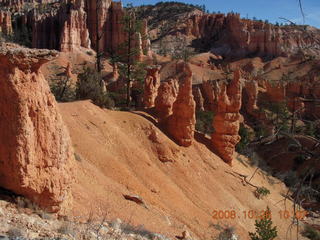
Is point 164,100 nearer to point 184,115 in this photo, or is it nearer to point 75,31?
point 184,115

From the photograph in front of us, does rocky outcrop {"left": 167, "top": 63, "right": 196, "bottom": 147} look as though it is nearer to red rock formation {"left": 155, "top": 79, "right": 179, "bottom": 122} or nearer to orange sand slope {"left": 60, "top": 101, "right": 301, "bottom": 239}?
orange sand slope {"left": 60, "top": 101, "right": 301, "bottom": 239}

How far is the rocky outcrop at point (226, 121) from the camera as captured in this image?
20.2 metres

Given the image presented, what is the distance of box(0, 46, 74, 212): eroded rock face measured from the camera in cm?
704

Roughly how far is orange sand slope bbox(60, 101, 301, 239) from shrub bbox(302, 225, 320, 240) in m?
1.00

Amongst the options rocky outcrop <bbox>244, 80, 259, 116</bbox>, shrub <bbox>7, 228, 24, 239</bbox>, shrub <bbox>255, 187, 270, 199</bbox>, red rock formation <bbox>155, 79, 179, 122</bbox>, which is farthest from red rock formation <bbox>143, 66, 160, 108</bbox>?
rocky outcrop <bbox>244, 80, 259, 116</bbox>

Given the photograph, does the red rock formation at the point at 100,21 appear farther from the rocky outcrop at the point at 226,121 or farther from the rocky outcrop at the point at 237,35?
the rocky outcrop at the point at 226,121

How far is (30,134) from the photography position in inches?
284

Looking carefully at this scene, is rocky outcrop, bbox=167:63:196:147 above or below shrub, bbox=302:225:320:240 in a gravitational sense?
above

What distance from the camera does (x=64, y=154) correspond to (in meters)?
7.93

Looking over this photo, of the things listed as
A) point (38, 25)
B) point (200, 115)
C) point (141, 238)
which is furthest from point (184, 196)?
point (38, 25)

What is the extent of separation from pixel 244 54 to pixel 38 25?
47.8m

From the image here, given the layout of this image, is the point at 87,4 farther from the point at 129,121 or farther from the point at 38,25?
the point at 129,121

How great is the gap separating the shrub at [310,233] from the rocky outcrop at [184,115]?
7.49 metres

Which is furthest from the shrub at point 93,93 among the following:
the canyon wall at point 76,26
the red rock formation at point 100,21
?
the red rock formation at point 100,21
